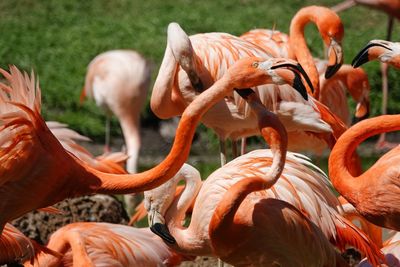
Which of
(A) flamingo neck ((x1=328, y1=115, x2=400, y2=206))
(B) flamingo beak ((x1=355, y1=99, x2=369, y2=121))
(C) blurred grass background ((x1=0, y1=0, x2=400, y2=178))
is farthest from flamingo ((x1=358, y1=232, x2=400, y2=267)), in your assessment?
(C) blurred grass background ((x1=0, y1=0, x2=400, y2=178))

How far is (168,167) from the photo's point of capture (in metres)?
4.30

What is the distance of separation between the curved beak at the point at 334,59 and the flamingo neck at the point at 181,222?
1070 mm

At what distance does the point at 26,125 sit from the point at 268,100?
1.72 metres

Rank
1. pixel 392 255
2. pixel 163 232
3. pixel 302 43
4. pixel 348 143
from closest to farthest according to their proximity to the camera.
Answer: pixel 348 143 → pixel 392 255 → pixel 163 232 → pixel 302 43

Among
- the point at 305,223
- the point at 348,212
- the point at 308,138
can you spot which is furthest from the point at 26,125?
the point at 308,138

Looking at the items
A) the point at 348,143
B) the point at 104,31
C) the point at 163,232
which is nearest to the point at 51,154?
the point at 163,232

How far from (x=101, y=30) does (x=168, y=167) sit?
284 inches

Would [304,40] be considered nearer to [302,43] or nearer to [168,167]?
[302,43]

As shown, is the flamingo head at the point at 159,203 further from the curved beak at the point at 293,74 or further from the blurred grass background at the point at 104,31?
the blurred grass background at the point at 104,31

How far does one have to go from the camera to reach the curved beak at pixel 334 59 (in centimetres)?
580

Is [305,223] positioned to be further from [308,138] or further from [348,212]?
[308,138]

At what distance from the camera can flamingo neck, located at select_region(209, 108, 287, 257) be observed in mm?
4355

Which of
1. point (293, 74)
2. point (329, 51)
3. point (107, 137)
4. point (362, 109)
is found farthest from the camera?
point (107, 137)

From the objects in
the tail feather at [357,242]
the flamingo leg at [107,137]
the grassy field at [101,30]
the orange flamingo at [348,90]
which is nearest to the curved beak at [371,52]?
the tail feather at [357,242]
